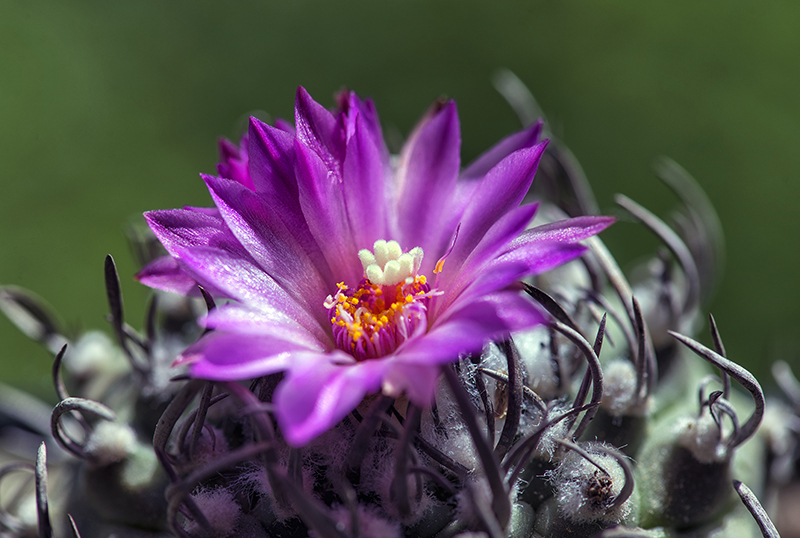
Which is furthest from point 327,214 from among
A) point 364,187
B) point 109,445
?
point 109,445

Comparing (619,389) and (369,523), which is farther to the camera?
(619,389)

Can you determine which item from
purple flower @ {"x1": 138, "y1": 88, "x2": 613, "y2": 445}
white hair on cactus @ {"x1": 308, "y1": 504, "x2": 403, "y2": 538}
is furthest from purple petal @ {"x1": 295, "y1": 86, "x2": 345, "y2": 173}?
white hair on cactus @ {"x1": 308, "y1": 504, "x2": 403, "y2": 538}

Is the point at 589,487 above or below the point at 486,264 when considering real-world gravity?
below

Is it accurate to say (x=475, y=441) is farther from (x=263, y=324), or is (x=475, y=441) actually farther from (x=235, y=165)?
(x=235, y=165)

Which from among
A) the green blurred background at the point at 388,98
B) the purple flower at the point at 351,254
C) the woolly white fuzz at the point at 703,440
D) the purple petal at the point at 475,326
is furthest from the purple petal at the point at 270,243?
the green blurred background at the point at 388,98

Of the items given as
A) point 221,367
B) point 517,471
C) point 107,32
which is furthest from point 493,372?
point 107,32

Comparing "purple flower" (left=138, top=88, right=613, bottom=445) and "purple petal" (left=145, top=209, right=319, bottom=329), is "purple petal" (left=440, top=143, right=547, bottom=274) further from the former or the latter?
"purple petal" (left=145, top=209, right=319, bottom=329)

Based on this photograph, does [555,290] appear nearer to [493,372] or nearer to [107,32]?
[493,372]
